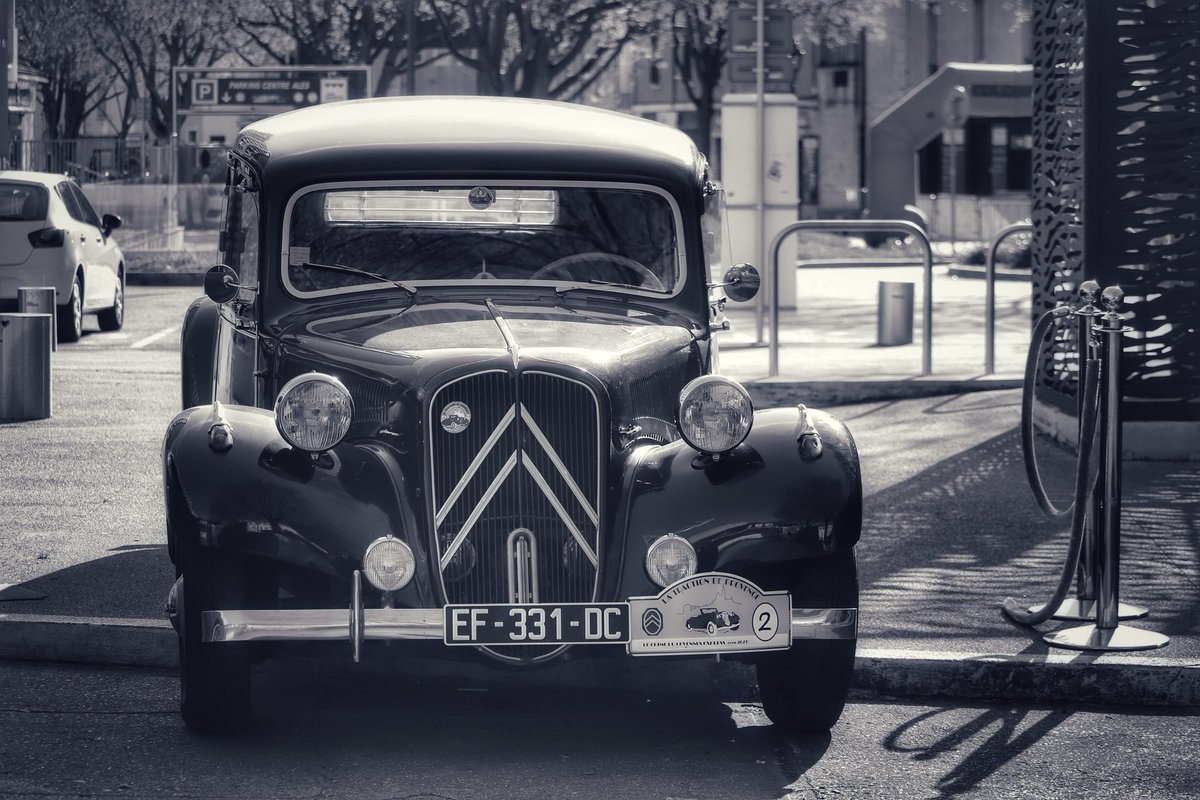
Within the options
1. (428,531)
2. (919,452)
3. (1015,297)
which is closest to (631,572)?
(428,531)

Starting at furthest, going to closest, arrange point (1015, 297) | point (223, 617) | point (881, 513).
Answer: point (1015, 297) → point (881, 513) → point (223, 617)

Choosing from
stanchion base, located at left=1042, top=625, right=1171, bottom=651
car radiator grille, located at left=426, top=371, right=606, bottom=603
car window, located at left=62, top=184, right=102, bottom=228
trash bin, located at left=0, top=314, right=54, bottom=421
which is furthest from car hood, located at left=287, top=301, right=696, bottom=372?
car window, located at left=62, top=184, right=102, bottom=228

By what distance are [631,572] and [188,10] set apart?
35.8m

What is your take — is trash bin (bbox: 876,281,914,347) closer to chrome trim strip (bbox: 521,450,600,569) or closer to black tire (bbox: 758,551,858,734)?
black tire (bbox: 758,551,858,734)

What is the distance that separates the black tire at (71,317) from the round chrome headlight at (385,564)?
41.7 ft

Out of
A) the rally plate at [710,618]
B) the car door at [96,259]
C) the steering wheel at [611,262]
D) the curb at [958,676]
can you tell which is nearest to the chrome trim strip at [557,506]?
the rally plate at [710,618]

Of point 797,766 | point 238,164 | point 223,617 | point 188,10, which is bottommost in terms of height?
point 797,766

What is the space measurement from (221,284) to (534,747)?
6.57 ft

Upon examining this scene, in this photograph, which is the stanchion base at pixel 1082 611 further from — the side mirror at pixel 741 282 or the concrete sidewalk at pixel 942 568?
the side mirror at pixel 741 282

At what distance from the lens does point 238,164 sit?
672cm

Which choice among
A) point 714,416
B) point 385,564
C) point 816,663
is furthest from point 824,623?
point 385,564

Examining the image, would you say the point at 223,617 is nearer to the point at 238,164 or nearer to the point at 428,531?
the point at 428,531

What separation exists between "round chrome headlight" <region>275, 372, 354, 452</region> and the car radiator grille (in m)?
0.25

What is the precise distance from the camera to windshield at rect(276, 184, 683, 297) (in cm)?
620
